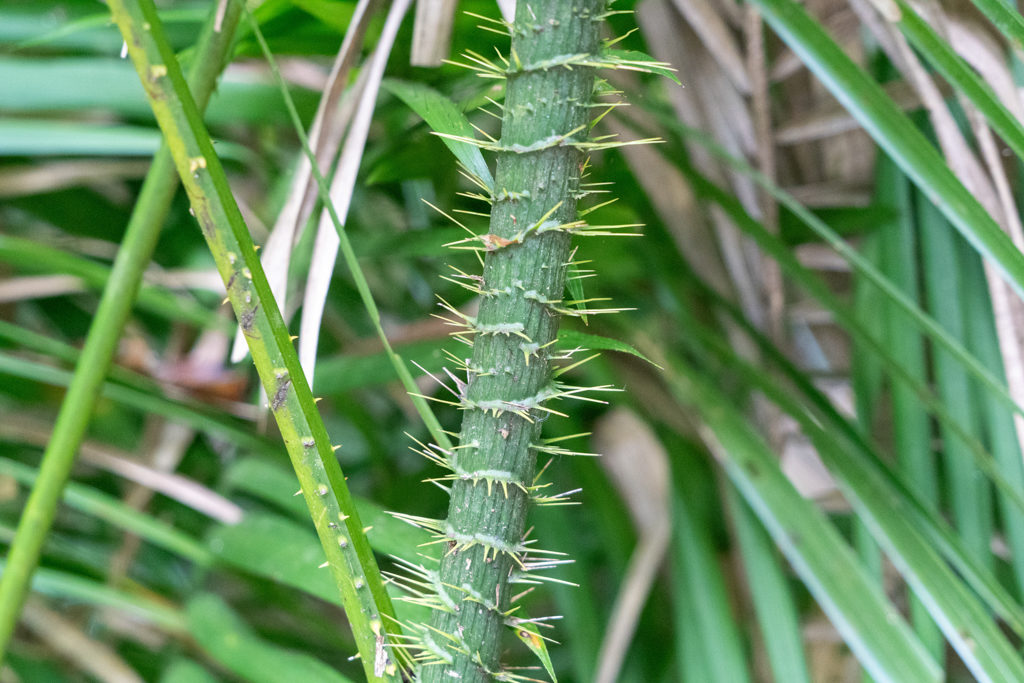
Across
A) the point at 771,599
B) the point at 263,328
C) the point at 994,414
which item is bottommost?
the point at 771,599

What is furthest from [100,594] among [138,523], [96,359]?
[96,359]

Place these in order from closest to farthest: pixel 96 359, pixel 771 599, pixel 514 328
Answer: pixel 514 328
pixel 96 359
pixel 771 599

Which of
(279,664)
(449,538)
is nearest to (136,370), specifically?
(279,664)

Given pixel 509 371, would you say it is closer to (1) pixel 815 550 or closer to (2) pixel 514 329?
(2) pixel 514 329

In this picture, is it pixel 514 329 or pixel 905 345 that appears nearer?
pixel 514 329

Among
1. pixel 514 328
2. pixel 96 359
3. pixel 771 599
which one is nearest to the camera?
pixel 514 328

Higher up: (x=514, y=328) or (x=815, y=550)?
(x=514, y=328)
